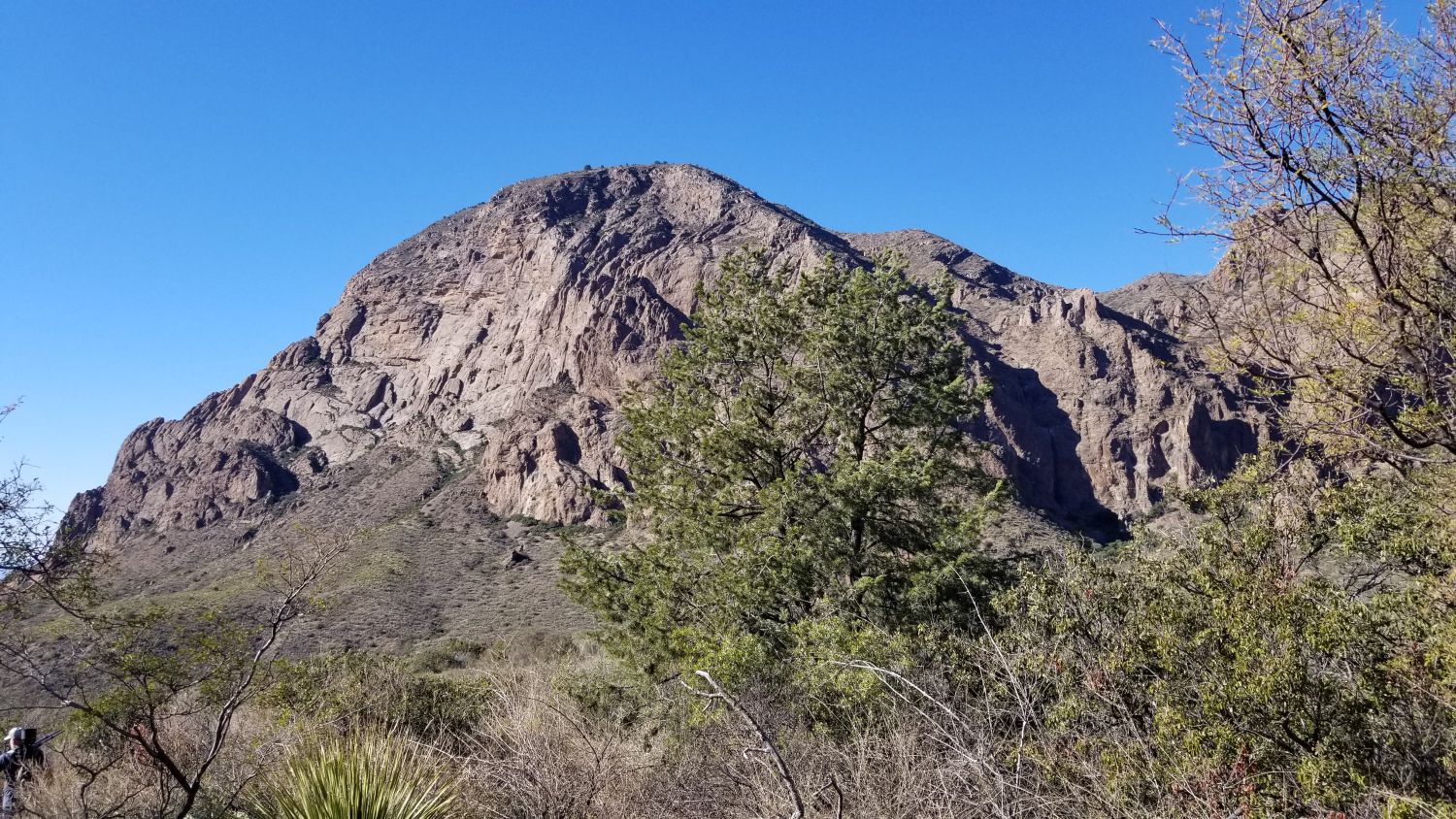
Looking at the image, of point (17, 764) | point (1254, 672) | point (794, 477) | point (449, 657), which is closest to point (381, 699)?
point (17, 764)

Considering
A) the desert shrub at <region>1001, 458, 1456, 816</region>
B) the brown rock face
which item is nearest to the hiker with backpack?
the desert shrub at <region>1001, 458, 1456, 816</region>

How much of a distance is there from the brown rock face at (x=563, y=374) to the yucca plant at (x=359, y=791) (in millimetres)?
70980

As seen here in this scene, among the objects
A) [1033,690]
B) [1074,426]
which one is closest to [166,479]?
[1074,426]

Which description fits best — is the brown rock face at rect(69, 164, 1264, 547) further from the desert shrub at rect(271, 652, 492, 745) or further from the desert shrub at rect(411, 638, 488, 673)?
the desert shrub at rect(271, 652, 492, 745)

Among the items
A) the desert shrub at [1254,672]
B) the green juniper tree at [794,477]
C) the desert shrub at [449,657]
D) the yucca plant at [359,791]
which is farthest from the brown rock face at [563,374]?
the yucca plant at [359,791]

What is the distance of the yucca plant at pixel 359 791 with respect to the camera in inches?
206

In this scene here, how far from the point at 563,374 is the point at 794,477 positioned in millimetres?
95563

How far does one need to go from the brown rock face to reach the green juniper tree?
63779 mm

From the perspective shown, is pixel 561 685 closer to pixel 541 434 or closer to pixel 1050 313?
pixel 541 434

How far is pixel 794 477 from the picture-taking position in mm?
10664

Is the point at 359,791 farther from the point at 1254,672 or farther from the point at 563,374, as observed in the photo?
the point at 563,374

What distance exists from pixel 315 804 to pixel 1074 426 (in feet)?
363

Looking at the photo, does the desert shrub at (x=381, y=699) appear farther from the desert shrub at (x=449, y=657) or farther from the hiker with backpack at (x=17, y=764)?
the desert shrub at (x=449, y=657)

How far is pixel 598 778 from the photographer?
5.74m
